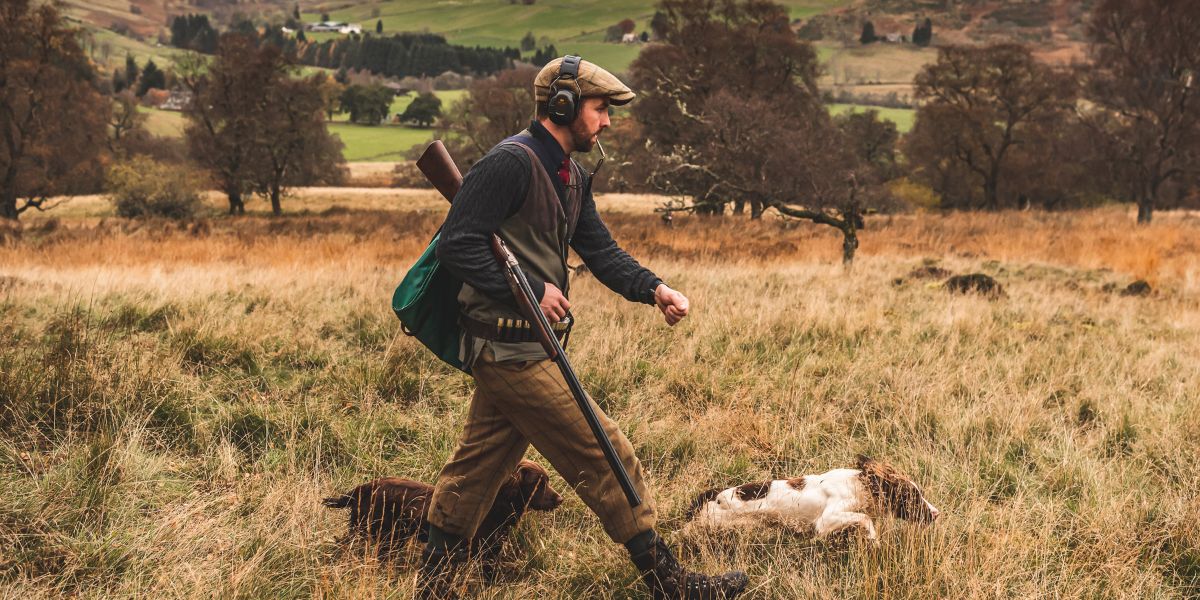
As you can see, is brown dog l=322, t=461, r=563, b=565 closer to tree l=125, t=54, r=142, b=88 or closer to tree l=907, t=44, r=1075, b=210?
tree l=907, t=44, r=1075, b=210

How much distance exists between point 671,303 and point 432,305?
2.84 feet

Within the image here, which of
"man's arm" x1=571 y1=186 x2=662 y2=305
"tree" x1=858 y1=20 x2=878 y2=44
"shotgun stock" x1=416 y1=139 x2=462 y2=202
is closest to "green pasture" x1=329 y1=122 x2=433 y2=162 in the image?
"shotgun stock" x1=416 y1=139 x2=462 y2=202

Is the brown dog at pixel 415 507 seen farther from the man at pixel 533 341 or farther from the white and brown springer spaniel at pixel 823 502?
the white and brown springer spaniel at pixel 823 502

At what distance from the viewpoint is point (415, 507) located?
10.2 ft

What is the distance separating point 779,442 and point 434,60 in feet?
458

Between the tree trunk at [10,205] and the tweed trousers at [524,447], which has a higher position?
the tweed trousers at [524,447]

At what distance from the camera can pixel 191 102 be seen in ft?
112

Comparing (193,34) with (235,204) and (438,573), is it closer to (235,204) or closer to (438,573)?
(235,204)

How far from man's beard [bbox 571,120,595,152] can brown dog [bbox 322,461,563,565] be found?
4.79ft

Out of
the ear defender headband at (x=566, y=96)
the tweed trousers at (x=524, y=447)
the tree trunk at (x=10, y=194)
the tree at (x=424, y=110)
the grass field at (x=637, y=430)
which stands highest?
the tree at (x=424, y=110)

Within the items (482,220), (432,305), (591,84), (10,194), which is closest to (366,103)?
(10,194)

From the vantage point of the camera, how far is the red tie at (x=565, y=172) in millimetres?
2539

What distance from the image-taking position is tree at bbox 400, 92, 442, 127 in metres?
85.9

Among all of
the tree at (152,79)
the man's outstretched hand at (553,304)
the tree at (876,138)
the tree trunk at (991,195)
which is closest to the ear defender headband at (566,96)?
the man's outstretched hand at (553,304)
